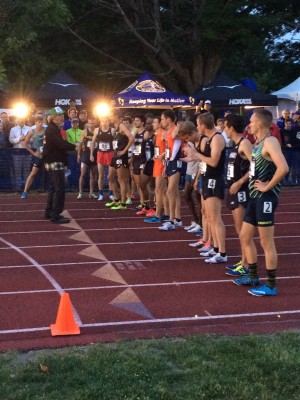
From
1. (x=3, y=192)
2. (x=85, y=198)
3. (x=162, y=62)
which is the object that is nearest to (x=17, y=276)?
(x=85, y=198)

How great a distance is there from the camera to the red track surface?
642 centimetres

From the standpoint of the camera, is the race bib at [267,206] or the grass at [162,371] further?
the race bib at [267,206]

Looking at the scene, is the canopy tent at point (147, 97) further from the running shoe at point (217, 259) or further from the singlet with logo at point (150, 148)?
the running shoe at point (217, 259)

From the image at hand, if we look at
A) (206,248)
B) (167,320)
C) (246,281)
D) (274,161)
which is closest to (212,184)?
(206,248)

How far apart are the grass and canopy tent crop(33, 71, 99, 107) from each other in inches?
626

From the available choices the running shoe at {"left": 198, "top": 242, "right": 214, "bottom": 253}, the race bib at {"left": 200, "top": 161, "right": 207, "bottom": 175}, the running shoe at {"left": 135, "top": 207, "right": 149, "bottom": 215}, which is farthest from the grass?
the running shoe at {"left": 135, "top": 207, "right": 149, "bottom": 215}

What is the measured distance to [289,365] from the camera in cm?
519

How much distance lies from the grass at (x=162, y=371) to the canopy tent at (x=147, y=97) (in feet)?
54.0

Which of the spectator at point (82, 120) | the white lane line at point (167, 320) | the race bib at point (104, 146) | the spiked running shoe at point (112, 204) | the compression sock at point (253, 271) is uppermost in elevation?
the spectator at point (82, 120)

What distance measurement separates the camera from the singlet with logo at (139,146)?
13156 mm

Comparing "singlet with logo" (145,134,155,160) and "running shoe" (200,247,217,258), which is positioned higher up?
"singlet with logo" (145,134,155,160)

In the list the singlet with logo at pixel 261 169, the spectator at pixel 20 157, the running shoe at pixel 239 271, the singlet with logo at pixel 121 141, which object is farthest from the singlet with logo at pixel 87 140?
the singlet with logo at pixel 261 169

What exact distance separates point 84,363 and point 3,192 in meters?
12.5

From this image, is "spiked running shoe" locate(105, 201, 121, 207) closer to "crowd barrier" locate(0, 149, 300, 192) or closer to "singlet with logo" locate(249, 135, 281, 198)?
"crowd barrier" locate(0, 149, 300, 192)
